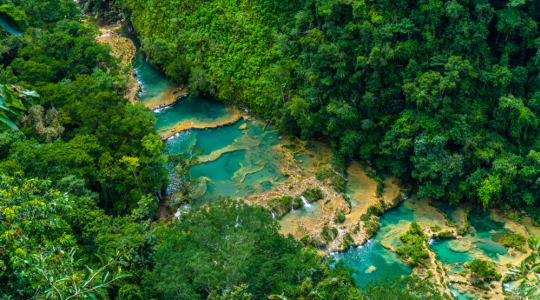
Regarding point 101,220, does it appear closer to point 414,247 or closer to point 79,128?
point 79,128

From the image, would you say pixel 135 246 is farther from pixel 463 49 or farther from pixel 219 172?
pixel 463 49

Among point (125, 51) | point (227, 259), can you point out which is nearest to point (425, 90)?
point (227, 259)

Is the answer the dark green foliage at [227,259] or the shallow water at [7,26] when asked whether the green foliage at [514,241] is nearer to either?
the dark green foliage at [227,259]

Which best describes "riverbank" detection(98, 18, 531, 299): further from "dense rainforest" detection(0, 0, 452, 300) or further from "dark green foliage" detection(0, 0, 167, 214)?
"dense rainforest" detection(0, 0, 452, 300)

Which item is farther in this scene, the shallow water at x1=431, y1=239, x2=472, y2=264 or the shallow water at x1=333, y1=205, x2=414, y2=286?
the shallow water at x1=431, y1=239, x2=472, y2=264

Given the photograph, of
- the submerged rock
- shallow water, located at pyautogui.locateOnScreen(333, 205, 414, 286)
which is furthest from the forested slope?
the submerged rock
